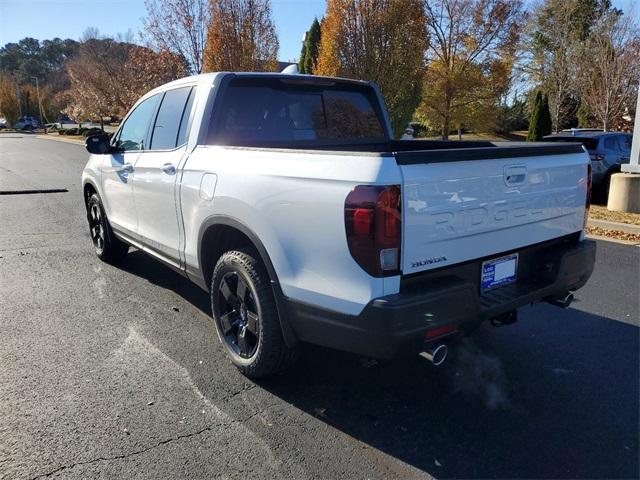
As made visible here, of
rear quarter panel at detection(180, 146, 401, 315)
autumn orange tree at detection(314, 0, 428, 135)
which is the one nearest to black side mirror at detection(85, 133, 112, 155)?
rear quarter panel at detection(180, 146, 401, 315)

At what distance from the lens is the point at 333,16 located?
49.6 ft

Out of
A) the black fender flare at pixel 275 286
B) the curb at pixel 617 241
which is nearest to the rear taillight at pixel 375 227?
the black fender flare at pixel 275 286

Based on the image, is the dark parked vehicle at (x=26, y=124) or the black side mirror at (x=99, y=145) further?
the dark parked vehicle at (x=26, y=124)

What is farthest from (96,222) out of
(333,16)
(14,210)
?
(333,16)

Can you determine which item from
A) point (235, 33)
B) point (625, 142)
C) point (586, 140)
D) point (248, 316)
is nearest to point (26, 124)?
point (235, 33)

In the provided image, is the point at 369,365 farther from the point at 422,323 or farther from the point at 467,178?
the point at 467,178

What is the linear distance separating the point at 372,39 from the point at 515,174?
523 inches

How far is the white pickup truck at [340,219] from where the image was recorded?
252cm

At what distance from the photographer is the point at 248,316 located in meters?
3.34

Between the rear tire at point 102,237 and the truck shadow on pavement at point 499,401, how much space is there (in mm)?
3126

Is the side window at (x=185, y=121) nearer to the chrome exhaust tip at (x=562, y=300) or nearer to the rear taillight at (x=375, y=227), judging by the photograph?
the rear taillight at (x=375, y=227)

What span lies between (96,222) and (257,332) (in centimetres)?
386

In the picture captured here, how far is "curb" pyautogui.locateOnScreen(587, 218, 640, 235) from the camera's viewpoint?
26.1 ft

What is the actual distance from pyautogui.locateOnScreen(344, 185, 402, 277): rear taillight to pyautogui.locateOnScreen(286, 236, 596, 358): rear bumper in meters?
0.16
